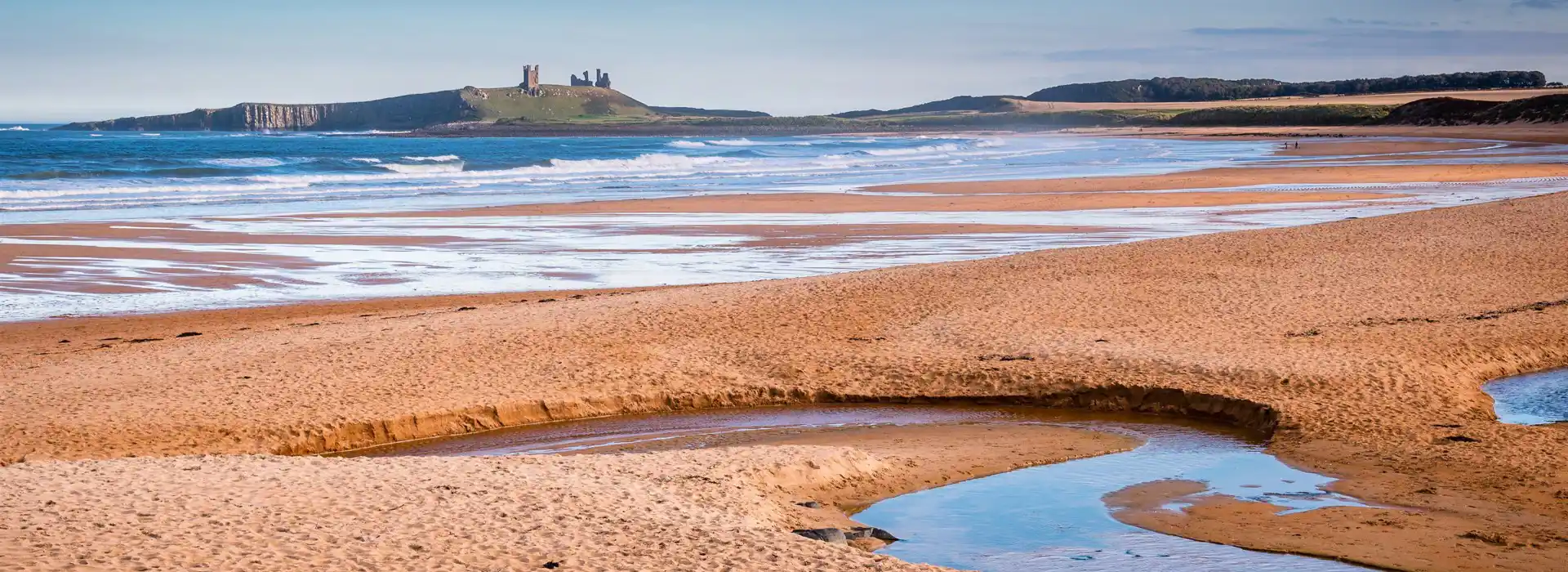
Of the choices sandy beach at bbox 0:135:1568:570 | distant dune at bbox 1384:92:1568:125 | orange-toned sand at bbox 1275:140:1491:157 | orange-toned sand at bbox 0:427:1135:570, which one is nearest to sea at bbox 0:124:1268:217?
orange-toned sand at bbox 1275:140:1491:157

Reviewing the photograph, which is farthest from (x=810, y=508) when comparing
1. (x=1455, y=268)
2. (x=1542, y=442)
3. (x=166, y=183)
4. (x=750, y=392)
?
(x=166, y=183)

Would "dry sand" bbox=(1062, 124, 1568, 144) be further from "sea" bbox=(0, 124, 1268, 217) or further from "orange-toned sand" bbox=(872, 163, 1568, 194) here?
"orange-toned sand" bbox=(872, 163, 1568, 194)

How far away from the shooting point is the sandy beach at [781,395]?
6.71 meters

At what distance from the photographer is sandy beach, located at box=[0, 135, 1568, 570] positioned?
264 inches

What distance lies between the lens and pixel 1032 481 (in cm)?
884

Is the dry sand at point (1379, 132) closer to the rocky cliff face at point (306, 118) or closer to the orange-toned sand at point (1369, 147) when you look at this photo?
the orange-toned sand at point (1369, 147)

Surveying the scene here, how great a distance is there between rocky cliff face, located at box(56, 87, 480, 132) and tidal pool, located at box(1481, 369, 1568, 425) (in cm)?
18668

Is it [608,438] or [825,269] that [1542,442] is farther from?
[825,269]

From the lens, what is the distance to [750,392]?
1154cm

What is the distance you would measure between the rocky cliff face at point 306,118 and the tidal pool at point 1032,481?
18459cm

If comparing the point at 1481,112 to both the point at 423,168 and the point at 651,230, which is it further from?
the point at 651,230

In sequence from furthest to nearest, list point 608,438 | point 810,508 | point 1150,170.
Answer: point 1150,170
point 608,438
point 810,508

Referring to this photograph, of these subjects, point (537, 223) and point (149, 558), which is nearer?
point (149, 558)

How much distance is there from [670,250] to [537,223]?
6464 mm
